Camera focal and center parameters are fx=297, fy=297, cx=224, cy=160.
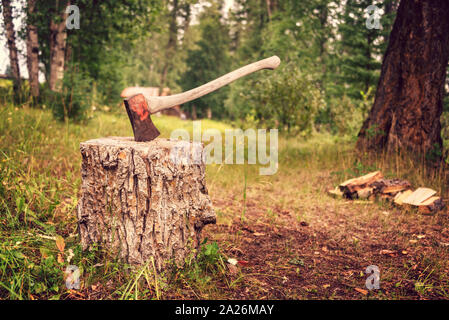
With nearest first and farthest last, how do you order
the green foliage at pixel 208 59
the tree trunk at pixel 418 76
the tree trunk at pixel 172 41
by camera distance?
1. the tree trunk at pixel 418 76
2. the tree trunk at pixel 172 41
3. the green foliage at pixel 208 59

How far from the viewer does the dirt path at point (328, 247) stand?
2068 mm

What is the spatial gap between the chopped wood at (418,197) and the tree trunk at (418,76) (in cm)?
124

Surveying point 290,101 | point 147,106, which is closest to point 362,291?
point 147,106

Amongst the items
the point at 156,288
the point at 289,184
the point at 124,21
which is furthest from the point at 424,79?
the point at 124,21

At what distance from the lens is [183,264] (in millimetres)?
2123

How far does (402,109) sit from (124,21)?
26.7ft

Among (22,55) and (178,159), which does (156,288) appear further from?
(22,55)

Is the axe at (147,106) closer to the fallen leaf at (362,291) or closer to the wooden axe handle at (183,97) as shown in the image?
the wooden axe handle at (183,97)

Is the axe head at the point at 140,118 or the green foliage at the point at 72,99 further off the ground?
the green foliage at the point at 72,99

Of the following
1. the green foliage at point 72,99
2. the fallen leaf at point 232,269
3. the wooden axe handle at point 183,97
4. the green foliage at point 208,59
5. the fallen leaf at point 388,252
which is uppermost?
the green foliage at point 208,59

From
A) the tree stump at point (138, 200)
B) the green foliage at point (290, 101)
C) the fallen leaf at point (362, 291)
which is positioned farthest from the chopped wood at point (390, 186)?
the green foliage at point (290, 101)

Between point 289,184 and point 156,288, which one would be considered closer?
point 156,288

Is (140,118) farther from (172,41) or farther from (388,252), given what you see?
(172,41)

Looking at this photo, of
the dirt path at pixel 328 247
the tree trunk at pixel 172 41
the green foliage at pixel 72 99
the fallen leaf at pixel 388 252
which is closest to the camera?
the dirt path at pixel 328 247
